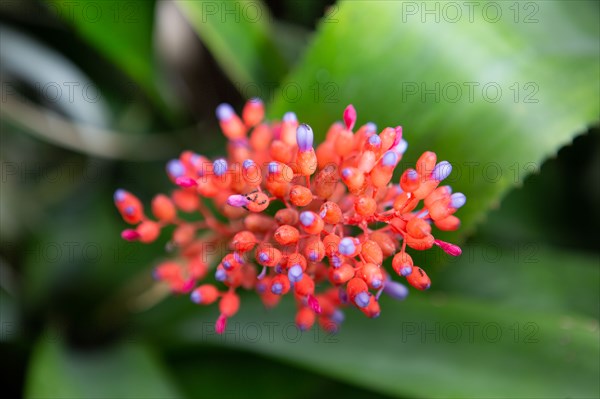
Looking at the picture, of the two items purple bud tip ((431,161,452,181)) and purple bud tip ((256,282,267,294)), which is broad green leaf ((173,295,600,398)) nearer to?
purple bud tip ((256,282,267,294))

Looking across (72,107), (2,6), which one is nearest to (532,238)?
(72,107)

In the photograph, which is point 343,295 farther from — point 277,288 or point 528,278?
point 528,278

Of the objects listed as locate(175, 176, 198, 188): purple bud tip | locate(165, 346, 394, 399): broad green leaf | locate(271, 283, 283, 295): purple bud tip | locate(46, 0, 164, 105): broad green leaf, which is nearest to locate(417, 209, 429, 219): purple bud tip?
locate(271, 283, 283, 295): purple bud tip

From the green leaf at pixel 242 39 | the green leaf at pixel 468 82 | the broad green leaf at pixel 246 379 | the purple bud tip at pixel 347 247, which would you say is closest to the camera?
the purple bud tip at pixel 347 247

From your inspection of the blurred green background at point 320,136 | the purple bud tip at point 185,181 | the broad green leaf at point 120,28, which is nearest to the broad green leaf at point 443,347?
the blurred green background at point 320,136

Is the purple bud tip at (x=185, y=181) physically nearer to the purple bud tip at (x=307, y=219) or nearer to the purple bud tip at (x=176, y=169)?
the purple bud tip at (x=176, y=169)

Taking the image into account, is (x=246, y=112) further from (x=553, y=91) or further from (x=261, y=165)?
(x=553, y=91)
